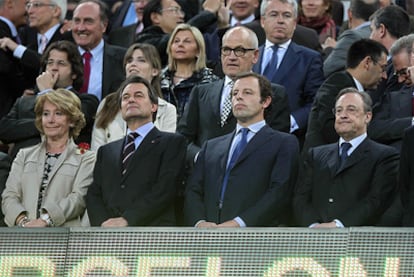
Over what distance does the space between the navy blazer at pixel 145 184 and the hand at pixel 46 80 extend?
6.53 ft

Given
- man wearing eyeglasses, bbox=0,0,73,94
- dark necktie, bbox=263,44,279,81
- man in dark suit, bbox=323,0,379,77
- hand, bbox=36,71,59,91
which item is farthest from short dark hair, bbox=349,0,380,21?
hand, bbox=36,71,59,91

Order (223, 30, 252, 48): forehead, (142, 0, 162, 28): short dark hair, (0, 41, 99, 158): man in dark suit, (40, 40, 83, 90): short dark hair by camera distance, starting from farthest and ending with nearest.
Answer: (142, 0, 162, 28): short dark hair
(40, 40, 83, 90): short dark hair
(0, 41, 99, 158): man in dark suit
(223, 30, 252, 48): forehead

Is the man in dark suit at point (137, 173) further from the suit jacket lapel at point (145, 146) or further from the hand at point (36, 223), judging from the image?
the hand at point (36, 223)

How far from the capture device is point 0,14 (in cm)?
1585

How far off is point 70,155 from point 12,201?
672 mm

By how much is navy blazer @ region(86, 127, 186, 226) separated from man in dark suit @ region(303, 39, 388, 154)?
137cm

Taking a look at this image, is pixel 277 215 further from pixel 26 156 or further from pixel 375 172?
pixel 26 156

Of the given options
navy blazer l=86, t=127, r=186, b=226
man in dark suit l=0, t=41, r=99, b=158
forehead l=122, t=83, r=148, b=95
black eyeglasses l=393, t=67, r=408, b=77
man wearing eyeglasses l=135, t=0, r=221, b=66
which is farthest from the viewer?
man wearing eyeglasses l=135, t=0, r=221, b=66

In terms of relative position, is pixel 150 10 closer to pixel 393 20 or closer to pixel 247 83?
pixel 393 20

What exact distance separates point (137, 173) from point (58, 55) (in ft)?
8.49

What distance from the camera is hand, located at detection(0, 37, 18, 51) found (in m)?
14.9

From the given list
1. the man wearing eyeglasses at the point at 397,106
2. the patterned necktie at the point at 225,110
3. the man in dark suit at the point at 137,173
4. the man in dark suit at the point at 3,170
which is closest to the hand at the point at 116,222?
the man in dark suit at the point at 137,173

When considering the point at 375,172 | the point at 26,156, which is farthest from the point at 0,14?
the point at 375,172

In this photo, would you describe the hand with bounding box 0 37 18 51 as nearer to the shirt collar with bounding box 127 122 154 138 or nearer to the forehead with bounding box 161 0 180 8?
the forehead with bounding box 161 0 180 8
